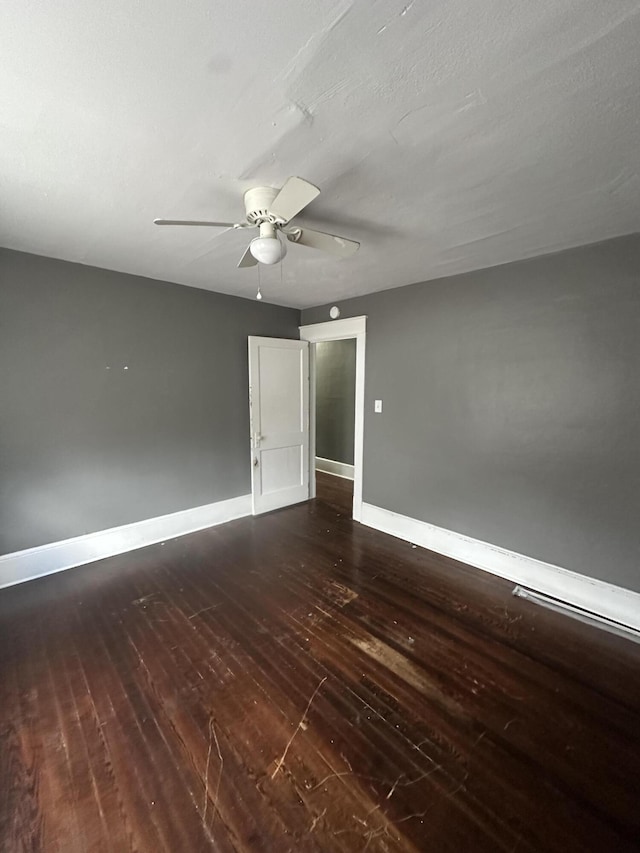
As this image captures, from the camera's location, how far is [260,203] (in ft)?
5.25

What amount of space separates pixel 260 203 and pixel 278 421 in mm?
2714

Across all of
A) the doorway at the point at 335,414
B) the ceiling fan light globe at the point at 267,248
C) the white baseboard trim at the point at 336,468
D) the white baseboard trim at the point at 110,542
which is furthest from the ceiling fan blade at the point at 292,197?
the white baseboard trim at the point at 336,468

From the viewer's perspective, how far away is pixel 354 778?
1342mm

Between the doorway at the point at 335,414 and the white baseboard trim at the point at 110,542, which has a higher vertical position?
the doorway at the point at 335,414

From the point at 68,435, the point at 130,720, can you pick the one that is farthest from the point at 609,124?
the point at 68,435

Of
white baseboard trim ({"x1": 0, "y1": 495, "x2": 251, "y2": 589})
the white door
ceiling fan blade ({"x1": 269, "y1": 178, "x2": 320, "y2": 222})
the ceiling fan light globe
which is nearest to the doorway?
the white door

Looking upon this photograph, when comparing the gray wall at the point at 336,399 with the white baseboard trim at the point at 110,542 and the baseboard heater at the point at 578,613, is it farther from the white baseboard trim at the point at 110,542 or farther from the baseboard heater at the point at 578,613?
the baseboard heater at the point at 578,613

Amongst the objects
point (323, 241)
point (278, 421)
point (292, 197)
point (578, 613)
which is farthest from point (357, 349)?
point (578, 613)

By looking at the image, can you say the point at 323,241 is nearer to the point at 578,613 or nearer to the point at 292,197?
the point at 292,197

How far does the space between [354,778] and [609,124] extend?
262cm

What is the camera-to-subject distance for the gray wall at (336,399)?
5.34m

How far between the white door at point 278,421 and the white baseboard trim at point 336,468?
1.17m

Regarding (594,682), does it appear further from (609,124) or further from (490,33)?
(490,33)

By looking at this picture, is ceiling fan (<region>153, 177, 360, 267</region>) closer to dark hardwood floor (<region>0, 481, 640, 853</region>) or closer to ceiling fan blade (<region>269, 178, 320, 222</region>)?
ceiling fan blade (<region>269, 178, 320, 222</region>)
